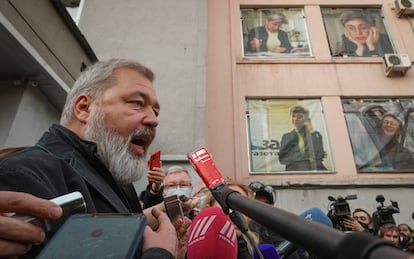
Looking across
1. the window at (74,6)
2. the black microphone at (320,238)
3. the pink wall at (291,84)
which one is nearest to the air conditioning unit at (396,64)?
the pink wall at (291,84)

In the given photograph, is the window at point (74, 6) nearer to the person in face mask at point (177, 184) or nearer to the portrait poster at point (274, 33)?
the portrait poster at point (274, 33)

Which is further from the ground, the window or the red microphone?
the window

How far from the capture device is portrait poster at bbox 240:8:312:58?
23.4 feet

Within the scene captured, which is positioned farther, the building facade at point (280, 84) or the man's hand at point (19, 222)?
the building facade at point (280, 84)

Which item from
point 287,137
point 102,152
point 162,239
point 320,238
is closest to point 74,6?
point 287,137

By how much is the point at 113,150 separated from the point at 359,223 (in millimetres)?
3006

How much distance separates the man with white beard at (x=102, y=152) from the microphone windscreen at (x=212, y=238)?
75mm

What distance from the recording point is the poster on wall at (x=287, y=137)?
222 inches

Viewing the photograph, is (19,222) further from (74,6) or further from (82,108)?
(74,6)

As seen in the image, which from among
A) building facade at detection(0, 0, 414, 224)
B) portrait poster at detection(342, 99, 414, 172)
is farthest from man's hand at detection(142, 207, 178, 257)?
portrait poster at detection(342, 99, 414, 172)

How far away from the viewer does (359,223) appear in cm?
321

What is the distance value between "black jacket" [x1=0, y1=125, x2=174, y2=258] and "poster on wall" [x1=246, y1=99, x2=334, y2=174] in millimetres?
4622

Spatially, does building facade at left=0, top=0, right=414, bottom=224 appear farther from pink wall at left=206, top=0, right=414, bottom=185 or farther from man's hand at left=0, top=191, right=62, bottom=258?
man's hand at left=0, top=191, right=62, bottom=258

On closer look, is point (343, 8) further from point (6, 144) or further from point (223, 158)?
point (6, 144)
